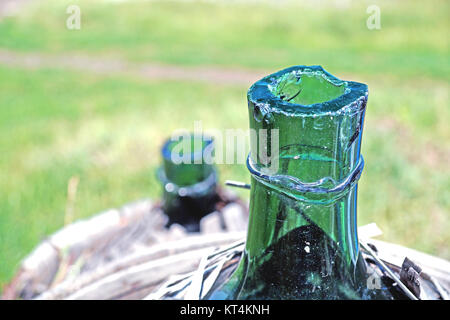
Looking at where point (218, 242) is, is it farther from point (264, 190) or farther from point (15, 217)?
point (15, 217)

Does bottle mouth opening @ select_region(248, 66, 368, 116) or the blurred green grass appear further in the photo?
the blurred green grass

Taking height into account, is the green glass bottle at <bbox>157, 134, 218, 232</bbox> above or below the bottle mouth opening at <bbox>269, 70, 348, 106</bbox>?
below

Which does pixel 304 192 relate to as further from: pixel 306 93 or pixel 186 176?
pixel 186 176

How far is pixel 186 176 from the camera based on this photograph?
1.35 m

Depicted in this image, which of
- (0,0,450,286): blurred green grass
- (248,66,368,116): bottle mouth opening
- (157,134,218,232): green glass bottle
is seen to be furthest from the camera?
(0,0,450,286): blurred green grass

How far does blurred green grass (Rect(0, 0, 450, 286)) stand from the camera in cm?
231

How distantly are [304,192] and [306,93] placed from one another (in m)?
0.10

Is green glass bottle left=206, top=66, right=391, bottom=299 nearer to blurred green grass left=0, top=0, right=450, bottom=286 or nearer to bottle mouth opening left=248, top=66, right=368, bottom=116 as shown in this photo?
bottle mouth opening left=248, top=66, right=368, bottom=116

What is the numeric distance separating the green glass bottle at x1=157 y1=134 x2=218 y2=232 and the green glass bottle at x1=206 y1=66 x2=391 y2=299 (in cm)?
75

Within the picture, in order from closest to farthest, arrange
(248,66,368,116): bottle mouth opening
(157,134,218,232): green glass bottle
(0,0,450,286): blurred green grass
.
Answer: (248,66,368,116): bottle mouth opening < (157,134,218,232): green glass bottle < (0,0,450,286): blurred green grass

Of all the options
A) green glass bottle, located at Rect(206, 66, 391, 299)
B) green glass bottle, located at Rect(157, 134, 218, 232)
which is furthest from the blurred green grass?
green glass bottle, located at Rect(206, 66, 391, 299)

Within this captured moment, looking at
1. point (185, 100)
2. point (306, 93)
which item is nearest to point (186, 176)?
point (306, 93)
